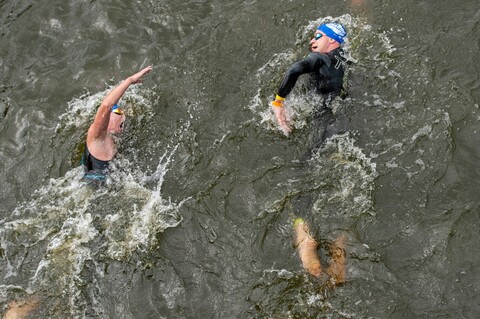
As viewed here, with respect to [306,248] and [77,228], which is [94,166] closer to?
[77,228]

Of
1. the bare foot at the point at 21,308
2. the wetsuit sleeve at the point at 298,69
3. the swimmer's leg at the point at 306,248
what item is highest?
the wetsuit sleeve at the point at 298,69

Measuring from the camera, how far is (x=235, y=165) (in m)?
7.07

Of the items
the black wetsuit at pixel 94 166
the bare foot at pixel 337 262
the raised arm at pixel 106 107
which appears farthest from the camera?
the black wetsuit at pixel 94 166

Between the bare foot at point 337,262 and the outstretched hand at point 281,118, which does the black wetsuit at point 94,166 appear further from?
the bare foot at point 337,262

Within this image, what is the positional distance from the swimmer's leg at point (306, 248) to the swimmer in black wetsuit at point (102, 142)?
2.57 meters

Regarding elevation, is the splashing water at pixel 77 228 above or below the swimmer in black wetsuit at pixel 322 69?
below

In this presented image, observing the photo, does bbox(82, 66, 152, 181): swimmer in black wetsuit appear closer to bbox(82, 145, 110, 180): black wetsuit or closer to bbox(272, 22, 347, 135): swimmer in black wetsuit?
bbox(82, 145, 110, 180): black wetsuit

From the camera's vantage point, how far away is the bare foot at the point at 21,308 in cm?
588

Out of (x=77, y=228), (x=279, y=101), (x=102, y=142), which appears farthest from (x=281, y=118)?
(x=77, y=228)

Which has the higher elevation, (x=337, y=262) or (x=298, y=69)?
(x=298, y=69)

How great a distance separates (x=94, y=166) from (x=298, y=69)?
9.42ft

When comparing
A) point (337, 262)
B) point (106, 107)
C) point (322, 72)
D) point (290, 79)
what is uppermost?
point (106, 107)

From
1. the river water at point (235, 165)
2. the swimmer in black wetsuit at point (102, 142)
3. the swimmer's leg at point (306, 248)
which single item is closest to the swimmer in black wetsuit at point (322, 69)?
the river water at point (235, 165)

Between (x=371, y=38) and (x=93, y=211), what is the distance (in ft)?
16.0
